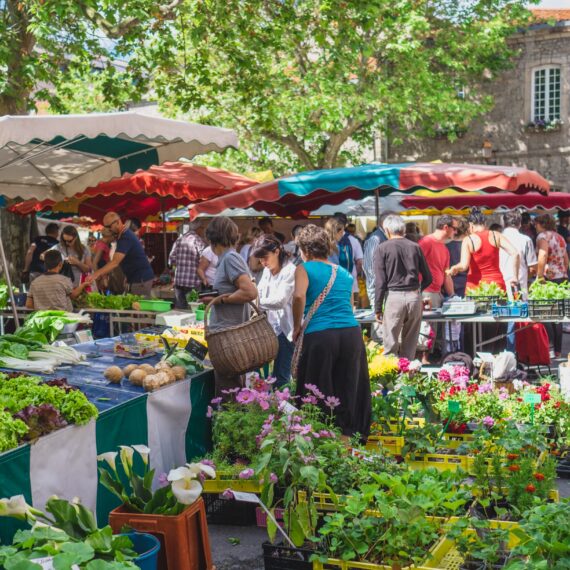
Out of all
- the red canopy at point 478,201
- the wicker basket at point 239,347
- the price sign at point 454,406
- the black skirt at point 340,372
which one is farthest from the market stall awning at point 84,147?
the red canopy at point 478,201

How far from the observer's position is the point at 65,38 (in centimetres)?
1254

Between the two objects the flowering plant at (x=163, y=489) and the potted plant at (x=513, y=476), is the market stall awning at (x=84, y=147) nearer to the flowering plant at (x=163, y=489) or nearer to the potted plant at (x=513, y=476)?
the flowering plant at (x=163, y=489)

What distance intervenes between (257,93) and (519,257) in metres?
6.56

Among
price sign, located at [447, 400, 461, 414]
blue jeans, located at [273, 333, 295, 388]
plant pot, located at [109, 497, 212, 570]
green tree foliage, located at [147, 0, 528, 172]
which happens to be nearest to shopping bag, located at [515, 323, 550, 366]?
blue jeans, located at [273, 333, 295, 388]

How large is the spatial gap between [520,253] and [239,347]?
4.99 meters

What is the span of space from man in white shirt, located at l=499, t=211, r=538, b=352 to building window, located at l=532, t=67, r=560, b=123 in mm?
Result: 18376

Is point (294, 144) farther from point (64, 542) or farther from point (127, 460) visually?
point (64, 542)

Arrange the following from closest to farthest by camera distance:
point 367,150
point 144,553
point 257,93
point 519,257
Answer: point 144,553 < point 519,257 < point 257,93 < point 367,150

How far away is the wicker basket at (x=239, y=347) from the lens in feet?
17.0

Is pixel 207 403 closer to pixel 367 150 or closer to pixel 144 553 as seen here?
pixel 144 553

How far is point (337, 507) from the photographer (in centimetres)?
376

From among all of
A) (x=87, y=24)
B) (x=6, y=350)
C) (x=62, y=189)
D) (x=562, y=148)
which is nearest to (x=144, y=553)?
(x=6, y=350)

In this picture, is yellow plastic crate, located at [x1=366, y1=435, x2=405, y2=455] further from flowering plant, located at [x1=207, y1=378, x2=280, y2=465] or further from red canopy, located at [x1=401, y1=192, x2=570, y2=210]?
red canopy, located at [x1=401, y1=192, x2=570, y2=210]

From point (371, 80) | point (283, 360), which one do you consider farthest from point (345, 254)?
point (371, 80)
